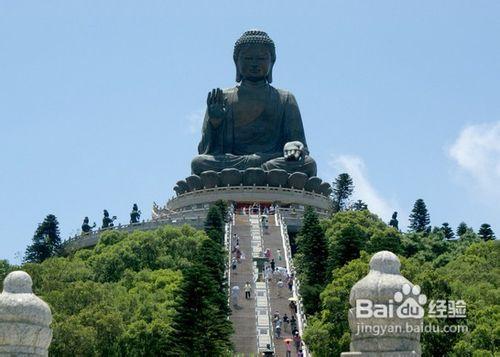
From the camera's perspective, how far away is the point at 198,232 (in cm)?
4178

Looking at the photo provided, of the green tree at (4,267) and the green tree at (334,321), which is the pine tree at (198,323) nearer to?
the green tree at (334,321)

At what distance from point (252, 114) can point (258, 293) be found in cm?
2190

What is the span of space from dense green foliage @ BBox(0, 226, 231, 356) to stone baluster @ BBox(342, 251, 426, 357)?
14.8m

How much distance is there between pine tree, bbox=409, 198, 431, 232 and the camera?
2491 inches

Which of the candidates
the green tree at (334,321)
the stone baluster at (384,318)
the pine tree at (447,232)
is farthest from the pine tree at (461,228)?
the stone baluster at (384,318)

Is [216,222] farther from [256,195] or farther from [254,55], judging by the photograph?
[254,55]

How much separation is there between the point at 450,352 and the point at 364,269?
4054 millimetres

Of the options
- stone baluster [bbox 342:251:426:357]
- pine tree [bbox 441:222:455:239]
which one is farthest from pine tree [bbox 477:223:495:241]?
stone baluster [bbox 342:251:426:357]

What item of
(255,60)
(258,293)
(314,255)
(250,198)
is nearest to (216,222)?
(250,198)

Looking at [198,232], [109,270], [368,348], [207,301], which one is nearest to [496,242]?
[198,232]

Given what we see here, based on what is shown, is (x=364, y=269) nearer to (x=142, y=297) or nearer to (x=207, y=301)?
(x=207, y=301)

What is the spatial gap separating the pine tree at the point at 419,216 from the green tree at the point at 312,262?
27.9 meters

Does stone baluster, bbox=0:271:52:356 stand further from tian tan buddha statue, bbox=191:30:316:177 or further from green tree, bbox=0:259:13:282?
tian tan buddha statue, bbox=191:30:316:177

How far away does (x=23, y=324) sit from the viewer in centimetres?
997
